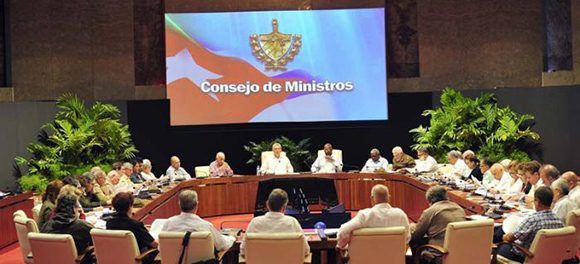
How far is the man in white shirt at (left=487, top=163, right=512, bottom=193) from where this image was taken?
852 centimetres

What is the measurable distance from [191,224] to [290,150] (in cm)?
842

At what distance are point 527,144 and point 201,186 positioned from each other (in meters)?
6.53

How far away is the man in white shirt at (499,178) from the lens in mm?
8516

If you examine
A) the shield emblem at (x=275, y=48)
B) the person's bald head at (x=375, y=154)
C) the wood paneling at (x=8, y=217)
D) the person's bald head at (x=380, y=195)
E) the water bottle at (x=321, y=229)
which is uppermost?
the shield emblem at (x=275, y=48)

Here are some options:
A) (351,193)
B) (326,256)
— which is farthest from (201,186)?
(326,256)

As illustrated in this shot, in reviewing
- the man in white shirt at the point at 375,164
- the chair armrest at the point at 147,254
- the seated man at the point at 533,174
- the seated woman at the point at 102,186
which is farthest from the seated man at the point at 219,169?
the chair armrest at the point at 147,254

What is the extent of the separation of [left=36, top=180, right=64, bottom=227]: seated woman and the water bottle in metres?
2.53

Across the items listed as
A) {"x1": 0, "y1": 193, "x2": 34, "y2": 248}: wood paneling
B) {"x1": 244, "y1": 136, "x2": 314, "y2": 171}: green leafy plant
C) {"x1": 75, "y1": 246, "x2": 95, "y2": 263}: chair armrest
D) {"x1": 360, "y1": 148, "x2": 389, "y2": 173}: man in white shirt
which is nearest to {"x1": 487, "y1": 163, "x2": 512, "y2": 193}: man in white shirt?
{"x1": 360, "y1": 148, "x2": 389, "y2": 173}: man in white shirt

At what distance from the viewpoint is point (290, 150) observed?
13633 millimetres

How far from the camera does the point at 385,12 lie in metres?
14.8

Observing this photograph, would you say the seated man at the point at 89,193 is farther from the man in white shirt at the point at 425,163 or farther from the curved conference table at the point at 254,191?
the man in white shirt at the point at 425,163

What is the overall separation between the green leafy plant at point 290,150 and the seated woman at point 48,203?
24.2ft

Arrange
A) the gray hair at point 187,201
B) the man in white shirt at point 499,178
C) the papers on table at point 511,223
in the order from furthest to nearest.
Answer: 1. the man in white shirt at point 499,178
2. the papers on table at point 511,223
3. the gray hair at point 187,201

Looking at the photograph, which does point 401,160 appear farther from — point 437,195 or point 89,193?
point 437,195
